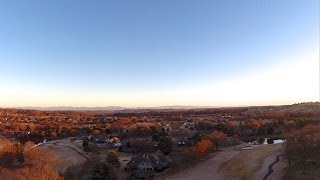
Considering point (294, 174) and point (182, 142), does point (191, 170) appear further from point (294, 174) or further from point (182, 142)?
point (182, 142)

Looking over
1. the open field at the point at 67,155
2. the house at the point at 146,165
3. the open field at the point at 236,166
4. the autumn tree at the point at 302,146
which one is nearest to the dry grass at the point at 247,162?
the open field at the point at 236,166

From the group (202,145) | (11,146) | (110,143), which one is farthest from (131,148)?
(11,146)

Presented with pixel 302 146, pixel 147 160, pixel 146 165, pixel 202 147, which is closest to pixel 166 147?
pixel 202 147

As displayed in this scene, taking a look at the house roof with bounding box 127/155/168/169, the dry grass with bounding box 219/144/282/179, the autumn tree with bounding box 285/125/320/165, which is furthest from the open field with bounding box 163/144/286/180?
the house roof with bounding box 127/155/168/169

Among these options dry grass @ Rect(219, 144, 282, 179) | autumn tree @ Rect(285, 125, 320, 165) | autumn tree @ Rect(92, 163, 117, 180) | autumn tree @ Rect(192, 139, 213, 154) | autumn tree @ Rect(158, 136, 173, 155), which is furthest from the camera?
autumn tree @ Rect(158, 136, 173, 155)

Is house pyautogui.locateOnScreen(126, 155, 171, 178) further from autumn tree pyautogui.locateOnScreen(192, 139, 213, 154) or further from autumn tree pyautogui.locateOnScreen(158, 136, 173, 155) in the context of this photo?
autumn tree pyautogui.locateOnScreen(158, 136, 173, 155)

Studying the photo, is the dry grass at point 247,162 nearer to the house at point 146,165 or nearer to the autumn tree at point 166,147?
the house at point 146,165

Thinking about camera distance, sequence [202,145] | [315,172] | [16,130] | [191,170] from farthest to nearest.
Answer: [16,130], [202,145], [191,170], [315,172]

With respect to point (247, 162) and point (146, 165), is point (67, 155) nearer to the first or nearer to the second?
point (146, 165)
